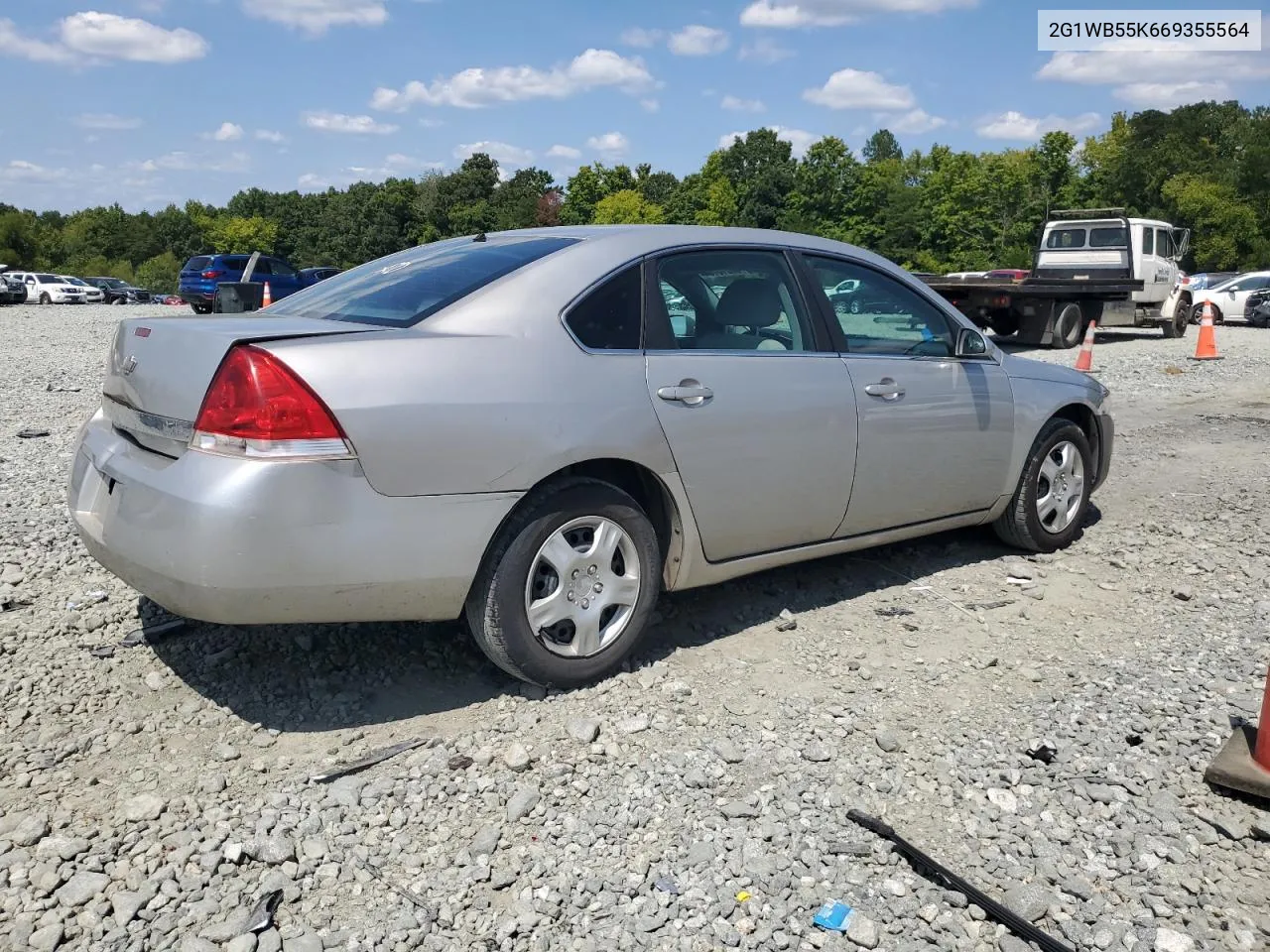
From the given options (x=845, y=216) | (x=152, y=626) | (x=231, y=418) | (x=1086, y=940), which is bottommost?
(x=1086, y=940)

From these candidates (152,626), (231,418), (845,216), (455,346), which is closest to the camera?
(231,418)

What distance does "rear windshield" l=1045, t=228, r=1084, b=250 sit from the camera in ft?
67.9

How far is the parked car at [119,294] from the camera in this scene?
1861 inches

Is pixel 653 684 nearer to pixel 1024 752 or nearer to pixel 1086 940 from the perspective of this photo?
pixel 1024 752

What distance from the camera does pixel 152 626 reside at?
4180mm

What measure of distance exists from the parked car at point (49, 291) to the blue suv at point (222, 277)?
1446 centimetres

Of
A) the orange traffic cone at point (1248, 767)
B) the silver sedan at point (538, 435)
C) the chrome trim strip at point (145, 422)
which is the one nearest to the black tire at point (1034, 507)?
the silver sedan at point (538, 435)

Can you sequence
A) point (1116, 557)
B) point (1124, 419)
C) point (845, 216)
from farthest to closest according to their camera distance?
point (845, 216), point (1124, 419), point (1116, 557)

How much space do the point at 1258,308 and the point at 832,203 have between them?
172 feet

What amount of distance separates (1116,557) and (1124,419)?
5406 millimetres

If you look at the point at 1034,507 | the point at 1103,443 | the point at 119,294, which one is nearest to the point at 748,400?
the point at 1034,507

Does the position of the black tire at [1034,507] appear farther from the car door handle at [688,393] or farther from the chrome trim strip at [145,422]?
the chrome trim strip at [145,422]

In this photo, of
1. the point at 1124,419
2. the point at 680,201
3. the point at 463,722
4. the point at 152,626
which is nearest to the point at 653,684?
the point at 463,722

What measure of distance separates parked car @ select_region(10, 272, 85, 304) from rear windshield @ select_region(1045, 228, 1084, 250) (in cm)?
3796
